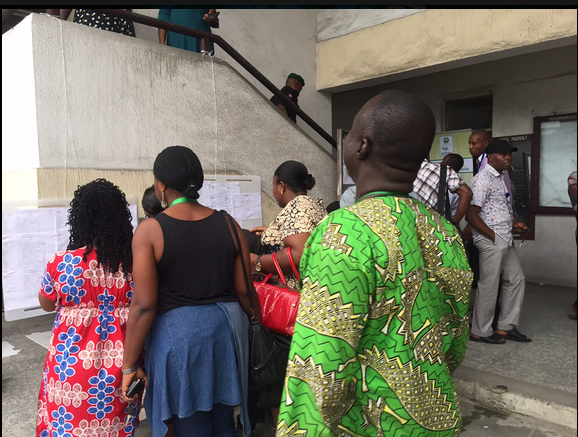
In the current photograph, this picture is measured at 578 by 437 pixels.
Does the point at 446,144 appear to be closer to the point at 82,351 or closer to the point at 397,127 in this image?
the point at 82,351

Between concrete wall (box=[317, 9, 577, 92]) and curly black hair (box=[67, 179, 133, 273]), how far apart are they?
4.81 m

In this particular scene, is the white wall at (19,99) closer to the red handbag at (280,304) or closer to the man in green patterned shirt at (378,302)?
the red handbag at (280,304)

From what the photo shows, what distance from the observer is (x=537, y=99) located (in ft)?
22.4

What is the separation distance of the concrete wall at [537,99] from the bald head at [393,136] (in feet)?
21.9

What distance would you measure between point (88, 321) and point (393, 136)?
1.78 meters

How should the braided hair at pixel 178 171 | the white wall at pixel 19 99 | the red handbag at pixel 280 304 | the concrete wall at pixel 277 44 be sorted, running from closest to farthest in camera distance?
1. the braided hair at pixel 178 171
2. the red handbag at pixel 280 304
3. the white wall at pixel 19 99
4. the concrete wall at pixel 277 44

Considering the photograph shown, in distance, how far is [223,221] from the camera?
2.18 meters

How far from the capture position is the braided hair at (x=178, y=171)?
6.86 ft

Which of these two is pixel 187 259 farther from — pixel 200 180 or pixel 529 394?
pixel 529 394

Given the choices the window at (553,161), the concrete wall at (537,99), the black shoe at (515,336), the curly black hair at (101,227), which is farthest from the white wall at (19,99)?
the window at (553,161)

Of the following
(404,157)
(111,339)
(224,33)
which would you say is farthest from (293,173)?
(224,33)

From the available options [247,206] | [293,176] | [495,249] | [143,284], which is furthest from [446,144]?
[143,284]

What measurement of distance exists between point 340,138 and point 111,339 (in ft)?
14.0

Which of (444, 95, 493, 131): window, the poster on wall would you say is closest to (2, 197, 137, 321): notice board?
the poster on wall
